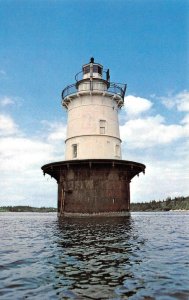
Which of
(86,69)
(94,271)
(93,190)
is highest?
(86,69)

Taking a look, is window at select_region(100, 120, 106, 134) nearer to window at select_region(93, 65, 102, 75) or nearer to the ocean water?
window at select_region(93, 65, 102, 75)

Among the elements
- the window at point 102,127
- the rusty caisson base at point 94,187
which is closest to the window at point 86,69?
the window at point 102,127

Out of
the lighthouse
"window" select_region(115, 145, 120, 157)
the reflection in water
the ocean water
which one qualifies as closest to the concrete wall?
the lighthouse

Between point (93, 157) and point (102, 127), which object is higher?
point (102, 127)

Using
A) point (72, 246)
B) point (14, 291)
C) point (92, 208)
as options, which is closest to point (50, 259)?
point (72, 246)

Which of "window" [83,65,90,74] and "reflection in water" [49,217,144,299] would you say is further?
"window" [83,65,90,74]

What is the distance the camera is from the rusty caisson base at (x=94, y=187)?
24422mm

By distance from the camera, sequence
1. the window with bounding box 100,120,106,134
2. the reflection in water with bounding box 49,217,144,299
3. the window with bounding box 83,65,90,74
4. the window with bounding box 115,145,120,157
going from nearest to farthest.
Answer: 1. the reflection in water with bounding box 49,217,144,299
2. the window with bounding box 100,120,106,134
3. the window with bounding box 115,145,120,157
4. the window with bounding box 83,65,90,74

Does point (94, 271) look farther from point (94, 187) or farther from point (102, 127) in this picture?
point (102, 127)

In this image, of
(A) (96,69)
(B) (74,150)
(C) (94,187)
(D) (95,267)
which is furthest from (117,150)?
(D) (95,267)

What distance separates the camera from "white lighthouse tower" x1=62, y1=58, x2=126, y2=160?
27.7 metres

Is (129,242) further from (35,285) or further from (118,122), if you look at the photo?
(118,122)

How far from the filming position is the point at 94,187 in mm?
24531

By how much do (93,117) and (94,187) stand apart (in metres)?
6.73
